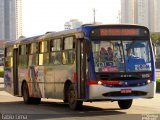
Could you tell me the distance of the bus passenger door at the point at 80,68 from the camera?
1594 cm

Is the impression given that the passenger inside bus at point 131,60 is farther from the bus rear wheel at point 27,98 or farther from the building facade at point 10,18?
the building facade at point 10,18

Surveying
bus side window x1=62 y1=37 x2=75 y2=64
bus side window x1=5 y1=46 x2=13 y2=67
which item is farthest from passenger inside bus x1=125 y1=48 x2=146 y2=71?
bus side window x1=5 y1=46 x2=13 y2=67

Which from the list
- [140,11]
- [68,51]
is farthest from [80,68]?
[140,11]

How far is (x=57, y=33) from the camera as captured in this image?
18.4m

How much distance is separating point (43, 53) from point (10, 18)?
104 m

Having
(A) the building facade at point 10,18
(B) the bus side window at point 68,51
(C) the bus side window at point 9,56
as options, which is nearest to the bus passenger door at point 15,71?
(C) the bus side window at point 9,56

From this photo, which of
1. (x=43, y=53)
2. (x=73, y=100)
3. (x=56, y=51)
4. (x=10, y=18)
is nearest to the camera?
(x=73, y=100)

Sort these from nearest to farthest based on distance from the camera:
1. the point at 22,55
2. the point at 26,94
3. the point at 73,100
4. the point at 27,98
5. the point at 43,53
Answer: the point at 73,100
the point at 43,53
the point at 27,98
the point at 26,94
the point at 22,55

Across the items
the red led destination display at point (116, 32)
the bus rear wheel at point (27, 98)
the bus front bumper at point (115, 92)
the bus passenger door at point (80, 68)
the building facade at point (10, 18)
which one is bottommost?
the bus rear wheel at point (27, 98)

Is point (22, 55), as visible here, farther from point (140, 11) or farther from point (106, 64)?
point (140, 11)

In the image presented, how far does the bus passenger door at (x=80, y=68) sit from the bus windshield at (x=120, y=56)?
424 millimetres

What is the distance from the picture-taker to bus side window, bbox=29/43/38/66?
67.5ft

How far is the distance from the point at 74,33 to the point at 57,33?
1.73m

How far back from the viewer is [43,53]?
19641 millimetres
